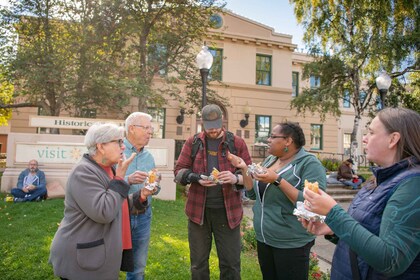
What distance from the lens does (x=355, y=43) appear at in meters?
15.4

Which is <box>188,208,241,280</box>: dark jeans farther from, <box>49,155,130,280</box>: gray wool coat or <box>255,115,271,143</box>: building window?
<box>255,115,271,143</box>: building window

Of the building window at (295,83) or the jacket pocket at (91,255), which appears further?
the building window at (295,83)

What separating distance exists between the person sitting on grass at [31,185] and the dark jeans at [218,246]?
249 inches

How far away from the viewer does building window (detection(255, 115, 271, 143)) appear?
66.2 feet

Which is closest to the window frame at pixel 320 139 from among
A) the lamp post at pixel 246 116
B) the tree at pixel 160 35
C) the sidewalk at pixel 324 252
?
the lamp post at pixel 246 116

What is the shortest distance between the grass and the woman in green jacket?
1.63 meters

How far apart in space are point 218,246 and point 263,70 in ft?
62.5

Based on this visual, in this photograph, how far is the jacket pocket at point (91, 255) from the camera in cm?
203

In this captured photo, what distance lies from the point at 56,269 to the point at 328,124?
944 inches

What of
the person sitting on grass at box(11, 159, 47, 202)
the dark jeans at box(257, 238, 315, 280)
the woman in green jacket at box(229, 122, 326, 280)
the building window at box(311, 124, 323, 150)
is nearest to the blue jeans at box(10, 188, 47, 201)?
the person sitting on grass at box(11, 159, 47, 202)

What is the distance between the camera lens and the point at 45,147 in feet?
28.0

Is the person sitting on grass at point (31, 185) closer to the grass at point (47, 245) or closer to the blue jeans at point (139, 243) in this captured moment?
the grass at point (47, 245)

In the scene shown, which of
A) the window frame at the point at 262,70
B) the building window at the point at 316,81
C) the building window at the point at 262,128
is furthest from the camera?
the window frame at the point at 262,70

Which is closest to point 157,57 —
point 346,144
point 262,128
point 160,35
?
point 160,35
